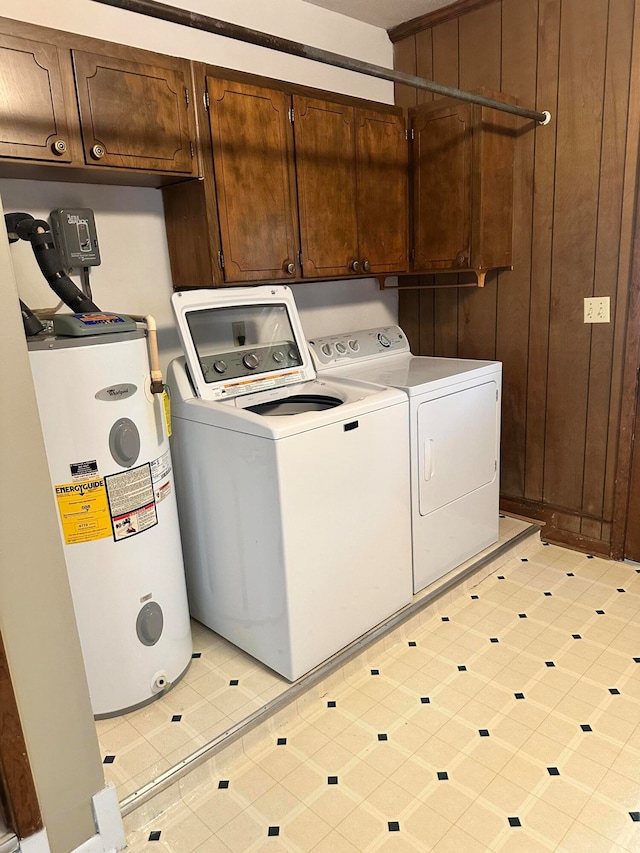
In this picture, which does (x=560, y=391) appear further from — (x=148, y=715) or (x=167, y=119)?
(x=148, y=715)

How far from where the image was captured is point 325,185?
267cm

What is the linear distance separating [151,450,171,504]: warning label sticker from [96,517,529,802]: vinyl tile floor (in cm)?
71

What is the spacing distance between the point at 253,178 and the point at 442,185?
106 centimetres

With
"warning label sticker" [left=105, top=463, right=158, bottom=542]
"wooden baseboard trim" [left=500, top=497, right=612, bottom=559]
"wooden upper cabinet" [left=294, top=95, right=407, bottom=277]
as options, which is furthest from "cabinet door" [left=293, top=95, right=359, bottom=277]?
"wooden baseboard trim" [left=500, top=497, right=612, bottom=559]

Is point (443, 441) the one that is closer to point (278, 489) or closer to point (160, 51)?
point (278, 489)

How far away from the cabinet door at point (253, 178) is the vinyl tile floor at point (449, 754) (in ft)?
5.42

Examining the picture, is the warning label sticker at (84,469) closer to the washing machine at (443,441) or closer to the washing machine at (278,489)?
the washing machine at (278,489)

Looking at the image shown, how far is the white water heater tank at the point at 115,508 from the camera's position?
1.75m

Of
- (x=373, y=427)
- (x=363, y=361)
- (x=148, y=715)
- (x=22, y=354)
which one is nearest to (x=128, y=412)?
(x=22, y=354)

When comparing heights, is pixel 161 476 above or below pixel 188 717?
above

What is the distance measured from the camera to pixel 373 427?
225 cm

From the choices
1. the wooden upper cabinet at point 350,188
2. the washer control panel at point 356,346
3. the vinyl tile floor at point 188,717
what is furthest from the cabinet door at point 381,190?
the vinyl tile floor at point 188,717

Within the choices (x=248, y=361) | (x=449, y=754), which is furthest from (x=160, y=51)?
(x=449, y=754)

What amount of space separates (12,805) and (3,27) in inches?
82.3
